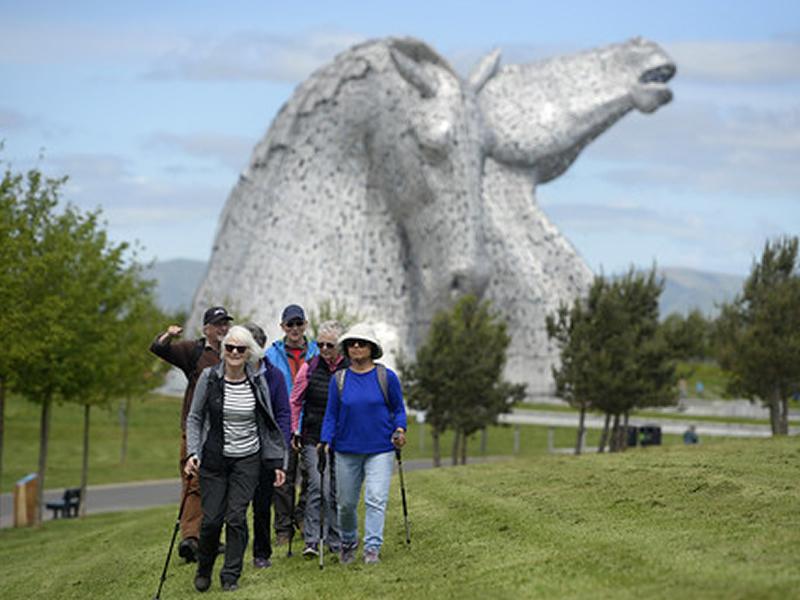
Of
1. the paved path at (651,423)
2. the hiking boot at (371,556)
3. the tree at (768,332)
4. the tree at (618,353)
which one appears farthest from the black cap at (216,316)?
the paved path at (651,423)

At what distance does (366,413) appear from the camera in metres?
11.5

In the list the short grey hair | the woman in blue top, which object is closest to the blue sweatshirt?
the woman in blue top

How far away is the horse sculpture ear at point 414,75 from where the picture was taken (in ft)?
169

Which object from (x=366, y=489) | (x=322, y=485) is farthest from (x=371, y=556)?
(x=322, y=485)

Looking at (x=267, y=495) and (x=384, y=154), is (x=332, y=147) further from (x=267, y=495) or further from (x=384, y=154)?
(x=267, y=495)

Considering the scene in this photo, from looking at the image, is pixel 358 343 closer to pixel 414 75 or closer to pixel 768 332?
pixel 768 332

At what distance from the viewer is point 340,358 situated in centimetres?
1237

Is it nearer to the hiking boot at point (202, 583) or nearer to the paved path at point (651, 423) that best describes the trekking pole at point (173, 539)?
the hiking boot at point (202, 583)

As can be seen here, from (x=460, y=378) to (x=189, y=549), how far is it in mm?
21492

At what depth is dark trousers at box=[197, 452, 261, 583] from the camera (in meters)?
11.2

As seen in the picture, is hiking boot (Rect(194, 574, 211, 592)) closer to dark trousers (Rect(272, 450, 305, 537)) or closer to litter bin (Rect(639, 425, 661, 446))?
dark trousers (Rect(272, 450, 305, 537))

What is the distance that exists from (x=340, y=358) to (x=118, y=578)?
3.16 m

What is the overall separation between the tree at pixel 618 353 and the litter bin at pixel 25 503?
1293 cm

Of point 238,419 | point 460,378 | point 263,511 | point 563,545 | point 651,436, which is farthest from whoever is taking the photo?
point 651,436
